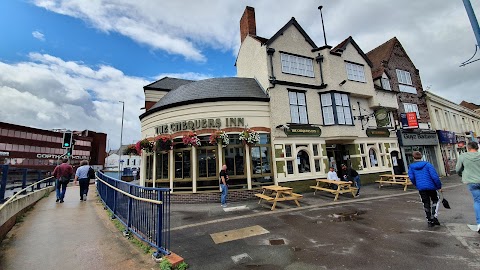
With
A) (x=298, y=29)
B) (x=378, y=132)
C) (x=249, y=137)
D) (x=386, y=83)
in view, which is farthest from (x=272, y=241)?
(x=386, y=83)

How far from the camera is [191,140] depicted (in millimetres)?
11406

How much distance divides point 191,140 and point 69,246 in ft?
23.3

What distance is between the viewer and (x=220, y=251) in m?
4.88

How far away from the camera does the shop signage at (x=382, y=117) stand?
16.8 metres

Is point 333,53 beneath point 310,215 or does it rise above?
above

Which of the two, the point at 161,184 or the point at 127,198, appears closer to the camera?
the point at 127,198

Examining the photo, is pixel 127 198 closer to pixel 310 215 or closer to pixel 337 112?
pixel 310 215

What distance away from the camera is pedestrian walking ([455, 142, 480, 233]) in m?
5.21

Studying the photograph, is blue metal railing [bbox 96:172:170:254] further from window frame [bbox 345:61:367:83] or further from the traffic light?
window frame [bbox 345:61:367:83]

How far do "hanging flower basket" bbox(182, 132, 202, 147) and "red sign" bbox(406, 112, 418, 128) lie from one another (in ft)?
58.2

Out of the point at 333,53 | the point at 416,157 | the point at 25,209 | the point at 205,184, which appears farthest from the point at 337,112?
the point at 25,209

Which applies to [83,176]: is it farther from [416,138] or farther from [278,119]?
[416,138]

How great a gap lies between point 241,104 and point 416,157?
27.5 ft

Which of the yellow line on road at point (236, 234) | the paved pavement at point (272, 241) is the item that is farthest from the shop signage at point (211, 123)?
the yellow line on road at point (236, 234)
